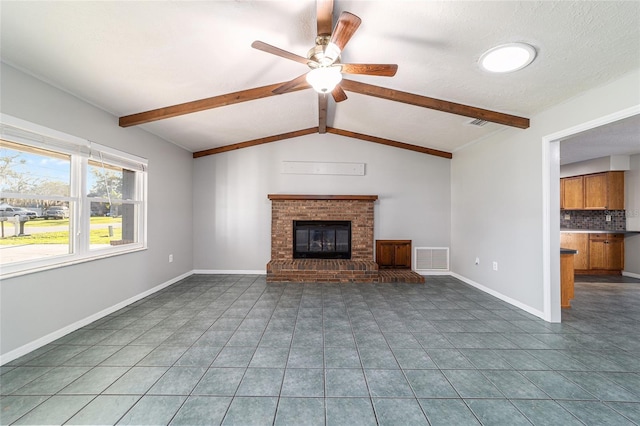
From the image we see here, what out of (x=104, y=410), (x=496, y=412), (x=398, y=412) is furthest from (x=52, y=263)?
(x=496, y=412)

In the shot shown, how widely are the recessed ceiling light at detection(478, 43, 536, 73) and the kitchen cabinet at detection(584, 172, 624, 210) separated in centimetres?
476

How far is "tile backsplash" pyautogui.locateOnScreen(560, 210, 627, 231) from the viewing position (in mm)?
4879

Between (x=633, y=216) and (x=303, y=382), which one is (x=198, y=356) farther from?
(x=633, y=216)

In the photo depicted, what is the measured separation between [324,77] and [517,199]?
3.03 metres

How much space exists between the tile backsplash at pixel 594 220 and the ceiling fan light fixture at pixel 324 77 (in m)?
6.64

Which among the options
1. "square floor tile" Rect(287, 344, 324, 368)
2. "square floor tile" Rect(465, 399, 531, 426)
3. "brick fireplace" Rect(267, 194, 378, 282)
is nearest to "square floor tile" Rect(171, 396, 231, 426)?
"square floor tile" Rect(287, 344, 324, 368)

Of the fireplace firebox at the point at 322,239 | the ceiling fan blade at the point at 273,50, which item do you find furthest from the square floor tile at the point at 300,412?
the fireplace firebox at the point at 322,239

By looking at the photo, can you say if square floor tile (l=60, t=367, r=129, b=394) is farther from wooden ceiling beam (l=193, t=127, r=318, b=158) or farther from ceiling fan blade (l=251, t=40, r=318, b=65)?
wooden ceiling beam (l=193, t=127, r=318, b=158)

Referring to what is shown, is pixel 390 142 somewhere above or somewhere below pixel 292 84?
above

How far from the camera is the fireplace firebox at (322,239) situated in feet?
15.8

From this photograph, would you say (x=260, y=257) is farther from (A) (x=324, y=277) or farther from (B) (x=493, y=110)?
(B) (x=493, y=110)

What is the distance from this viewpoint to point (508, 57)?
2006 millimetres

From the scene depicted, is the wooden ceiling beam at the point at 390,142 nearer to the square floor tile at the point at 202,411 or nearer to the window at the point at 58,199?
the window at the point at 58,199

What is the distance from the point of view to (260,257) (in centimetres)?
481
